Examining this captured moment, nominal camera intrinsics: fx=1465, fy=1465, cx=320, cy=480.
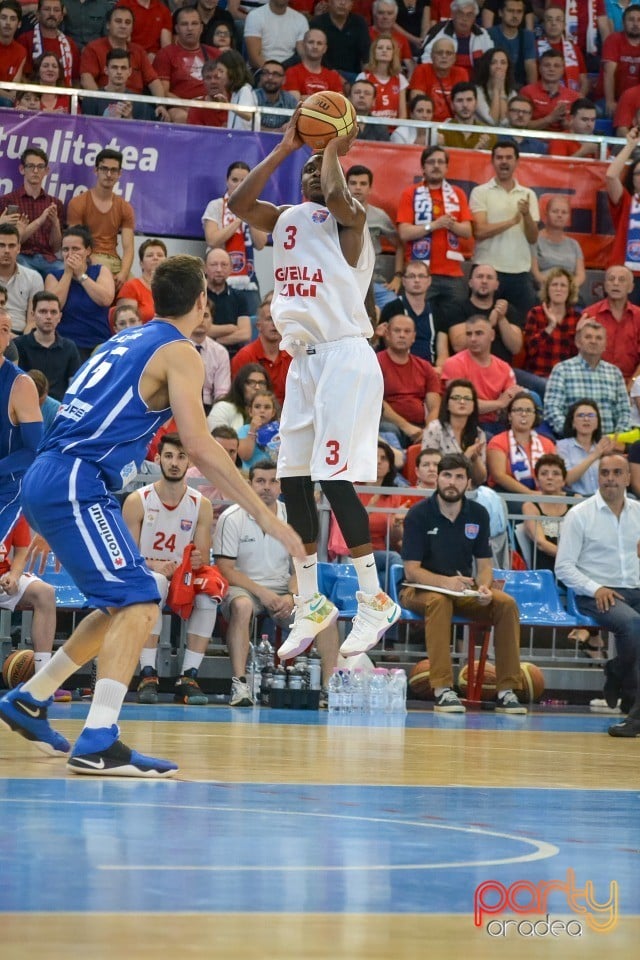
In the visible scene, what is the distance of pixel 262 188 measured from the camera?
278 inches

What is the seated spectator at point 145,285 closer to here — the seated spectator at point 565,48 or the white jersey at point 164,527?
the white jersey at point 164,527

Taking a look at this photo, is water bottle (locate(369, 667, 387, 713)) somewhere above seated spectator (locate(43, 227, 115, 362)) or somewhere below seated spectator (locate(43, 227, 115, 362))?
below

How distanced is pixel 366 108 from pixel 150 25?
2.57m

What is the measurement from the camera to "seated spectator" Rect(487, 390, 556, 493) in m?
12.8

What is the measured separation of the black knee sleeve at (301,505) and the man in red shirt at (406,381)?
5819mm

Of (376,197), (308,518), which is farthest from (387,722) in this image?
(376,197)

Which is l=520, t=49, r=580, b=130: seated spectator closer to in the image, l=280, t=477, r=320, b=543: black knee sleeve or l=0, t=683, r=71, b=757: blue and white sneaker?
l=280, t=477, r=320, b=543: black knee sleeve

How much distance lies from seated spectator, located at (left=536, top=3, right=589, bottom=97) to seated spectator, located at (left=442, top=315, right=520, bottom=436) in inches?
222

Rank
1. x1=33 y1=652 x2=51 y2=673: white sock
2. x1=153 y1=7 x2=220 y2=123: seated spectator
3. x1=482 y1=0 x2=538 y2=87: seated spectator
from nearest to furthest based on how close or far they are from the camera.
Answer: x1=33 y1=652 x2=51 y2=673: white sock, x1=153 y1=7 x2=220 y2=123: seated spectator, x1=482 y1=0 x2=538 y2=87: seated spectator

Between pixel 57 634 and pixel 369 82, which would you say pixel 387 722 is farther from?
pixel 369 82

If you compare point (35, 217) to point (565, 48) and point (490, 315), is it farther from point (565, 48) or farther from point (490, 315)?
point (565, 48)

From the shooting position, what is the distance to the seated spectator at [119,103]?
14.5m

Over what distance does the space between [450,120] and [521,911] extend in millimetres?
14434

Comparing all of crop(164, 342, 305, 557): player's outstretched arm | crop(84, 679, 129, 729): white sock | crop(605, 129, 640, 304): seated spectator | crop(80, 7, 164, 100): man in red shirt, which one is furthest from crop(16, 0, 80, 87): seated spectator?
crop(84, 679, 129, 729): white sock
